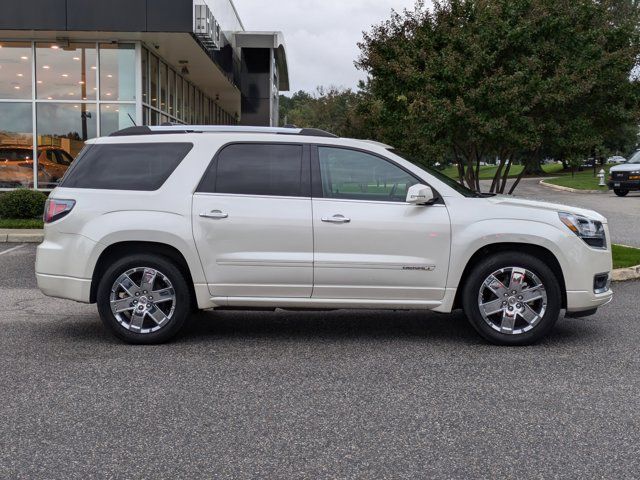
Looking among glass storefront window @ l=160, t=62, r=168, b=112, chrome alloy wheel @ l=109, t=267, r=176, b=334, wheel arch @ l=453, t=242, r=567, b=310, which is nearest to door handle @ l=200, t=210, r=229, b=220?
chrome alloy wheel @ l=109, t=267, r=176, b=334

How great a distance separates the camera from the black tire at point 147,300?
606 cm

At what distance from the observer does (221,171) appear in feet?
20.5

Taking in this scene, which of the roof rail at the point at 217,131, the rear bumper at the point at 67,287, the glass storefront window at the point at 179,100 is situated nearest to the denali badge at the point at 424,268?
the roof rail at the point at 217,131

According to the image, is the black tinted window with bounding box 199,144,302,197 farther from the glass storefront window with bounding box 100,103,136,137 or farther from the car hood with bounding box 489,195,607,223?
the glass storefront window with bounding box 100,103,136,137

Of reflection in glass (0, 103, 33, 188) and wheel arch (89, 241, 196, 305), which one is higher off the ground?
reflection in glass (0, 103, 33, 188)

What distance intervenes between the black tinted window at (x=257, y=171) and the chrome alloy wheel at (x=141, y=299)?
0.92 meters

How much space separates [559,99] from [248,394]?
311 inches

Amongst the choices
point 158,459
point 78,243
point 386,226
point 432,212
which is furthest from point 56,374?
point 432,212

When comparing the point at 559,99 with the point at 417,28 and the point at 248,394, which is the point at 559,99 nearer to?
the point at 417,28

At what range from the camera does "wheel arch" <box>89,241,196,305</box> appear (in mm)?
6156

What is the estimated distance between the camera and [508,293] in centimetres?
607

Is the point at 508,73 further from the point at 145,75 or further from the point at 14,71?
the point at 14,71

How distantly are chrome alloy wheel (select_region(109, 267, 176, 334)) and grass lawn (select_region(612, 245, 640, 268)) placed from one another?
22.7 feet

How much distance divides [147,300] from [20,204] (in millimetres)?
11300
